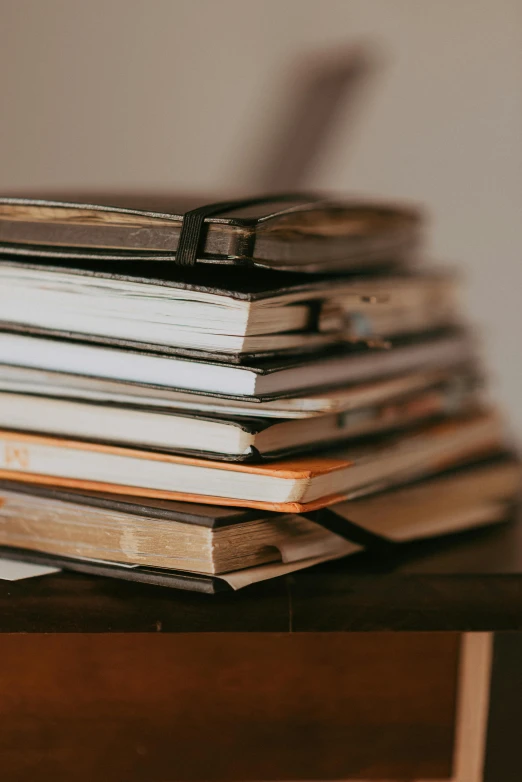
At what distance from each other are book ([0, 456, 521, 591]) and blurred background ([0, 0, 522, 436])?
527 millimetres

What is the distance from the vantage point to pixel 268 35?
1138 millimetres

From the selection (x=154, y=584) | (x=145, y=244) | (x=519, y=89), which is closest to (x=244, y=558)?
(x=154, y=584)

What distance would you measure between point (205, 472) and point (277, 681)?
0.48 ft

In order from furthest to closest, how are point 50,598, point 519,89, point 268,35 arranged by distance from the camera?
point 268,35 → point 519,89 → point 50,598

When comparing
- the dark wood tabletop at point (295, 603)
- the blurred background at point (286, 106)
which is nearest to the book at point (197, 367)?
the dark wood tabletop at point (295, 603)

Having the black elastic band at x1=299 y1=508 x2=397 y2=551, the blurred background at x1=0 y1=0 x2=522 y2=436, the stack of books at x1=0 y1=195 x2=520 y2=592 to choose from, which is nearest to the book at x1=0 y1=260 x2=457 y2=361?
the stack of books at x1=0 y1=195 x2=520 y2=592

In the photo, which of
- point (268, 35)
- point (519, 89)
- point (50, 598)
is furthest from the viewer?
point (268, 35)

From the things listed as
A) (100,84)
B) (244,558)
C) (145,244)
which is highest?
(100,84)

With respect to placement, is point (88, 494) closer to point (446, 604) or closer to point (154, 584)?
point (154, 584)

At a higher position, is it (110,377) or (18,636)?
(110,377)

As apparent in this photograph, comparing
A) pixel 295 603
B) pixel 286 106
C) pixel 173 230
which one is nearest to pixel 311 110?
pixel 286 106

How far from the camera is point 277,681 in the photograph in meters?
0.51

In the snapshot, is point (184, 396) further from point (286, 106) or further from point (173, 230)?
point (286, 106)

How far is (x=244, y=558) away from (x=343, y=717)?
0.13 m
